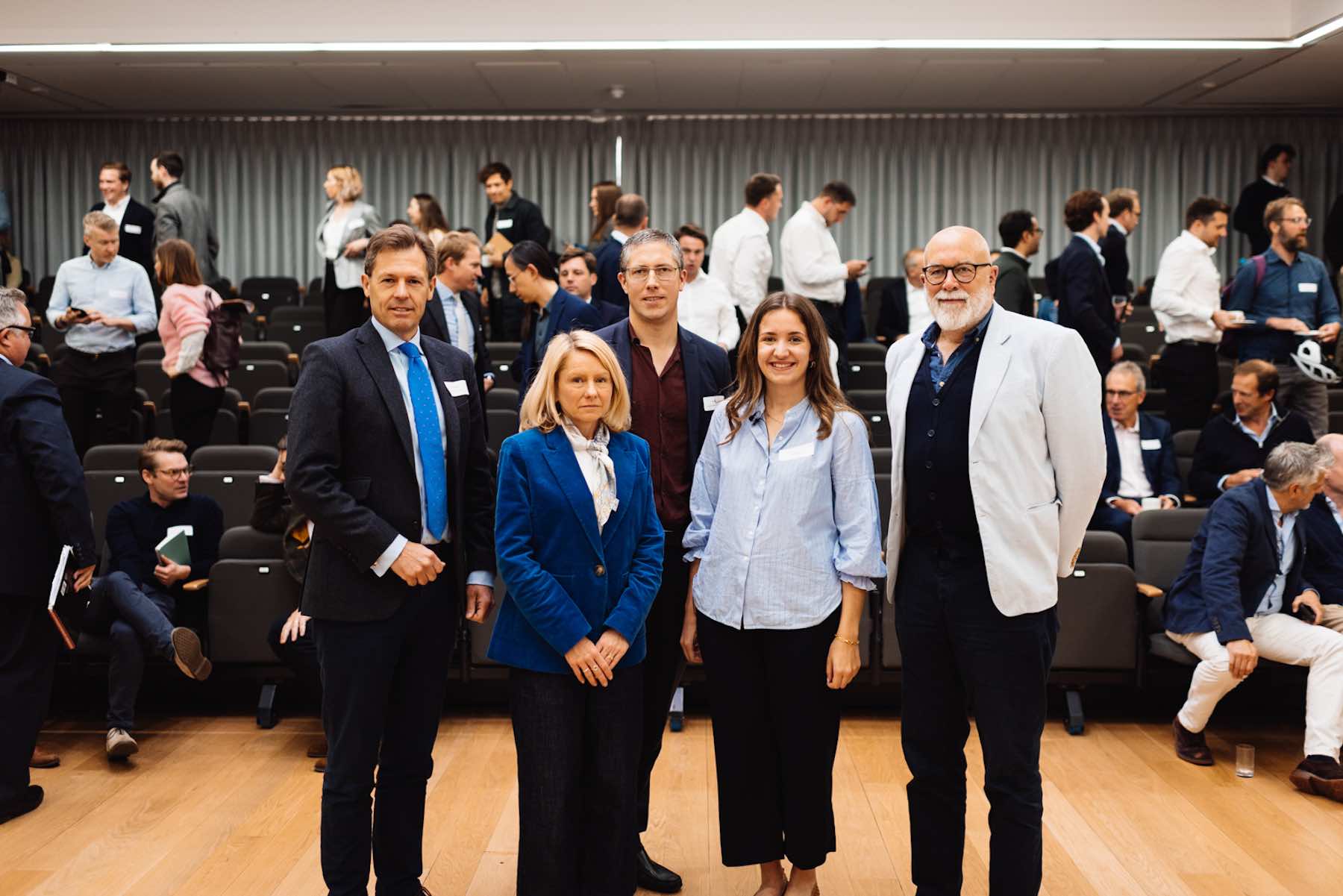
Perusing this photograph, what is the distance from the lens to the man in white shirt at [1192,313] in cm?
Answer: 603

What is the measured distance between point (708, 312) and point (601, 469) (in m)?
2.94

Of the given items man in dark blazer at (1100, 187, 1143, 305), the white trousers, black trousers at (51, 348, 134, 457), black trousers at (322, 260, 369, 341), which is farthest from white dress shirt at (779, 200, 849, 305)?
black trousers at (51, 348, 134, 457)

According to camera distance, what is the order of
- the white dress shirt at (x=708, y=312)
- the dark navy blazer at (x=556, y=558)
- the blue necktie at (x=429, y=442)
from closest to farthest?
the dark navy blazer at (x=556, y=558)
the blue necktie at (x=429, y=442)
the white dress shirt at (x=708, y=312)

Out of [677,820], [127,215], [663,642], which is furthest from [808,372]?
[127,215]

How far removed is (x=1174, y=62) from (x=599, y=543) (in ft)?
25.1

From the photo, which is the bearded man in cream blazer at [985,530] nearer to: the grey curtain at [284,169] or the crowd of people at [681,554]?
the crowd of people at [681,554]

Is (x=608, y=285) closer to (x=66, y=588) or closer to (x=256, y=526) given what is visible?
(x=256, y=526)

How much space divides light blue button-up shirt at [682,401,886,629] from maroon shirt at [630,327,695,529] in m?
0.16

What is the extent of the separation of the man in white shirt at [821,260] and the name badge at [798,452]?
11.1 ft

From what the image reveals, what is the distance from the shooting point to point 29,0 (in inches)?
305

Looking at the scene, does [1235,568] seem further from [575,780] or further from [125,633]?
[125,633]

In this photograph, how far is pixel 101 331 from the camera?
5.83m

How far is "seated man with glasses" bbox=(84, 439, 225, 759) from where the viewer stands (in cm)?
403

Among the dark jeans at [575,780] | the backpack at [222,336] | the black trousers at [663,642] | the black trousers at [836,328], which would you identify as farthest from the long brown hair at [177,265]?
the dark jeans at [575,780]
